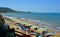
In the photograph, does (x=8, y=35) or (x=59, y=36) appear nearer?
(x=8, y=35)

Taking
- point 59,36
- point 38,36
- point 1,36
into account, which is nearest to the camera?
point 1,36

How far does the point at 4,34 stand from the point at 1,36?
0.02 meters

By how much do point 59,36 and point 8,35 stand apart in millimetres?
6855

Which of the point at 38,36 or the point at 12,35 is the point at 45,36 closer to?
the point at 38,36

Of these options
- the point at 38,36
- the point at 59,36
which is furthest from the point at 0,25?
the point at 59,36

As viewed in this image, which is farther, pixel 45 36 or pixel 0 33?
pixel 45 36

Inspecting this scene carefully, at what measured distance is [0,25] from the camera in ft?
3.29

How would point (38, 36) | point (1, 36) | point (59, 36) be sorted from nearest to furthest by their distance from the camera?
point (1, 36) < point (38, 36) < point (59, 36)

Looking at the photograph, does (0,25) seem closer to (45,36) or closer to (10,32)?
(10,32)

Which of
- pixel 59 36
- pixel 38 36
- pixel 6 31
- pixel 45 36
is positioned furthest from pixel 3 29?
pixel 59 36

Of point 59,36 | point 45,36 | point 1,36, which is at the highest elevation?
point 1,36

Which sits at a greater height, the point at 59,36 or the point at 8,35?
the point at 8,35

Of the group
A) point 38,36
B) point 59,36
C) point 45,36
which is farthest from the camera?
point 59,36

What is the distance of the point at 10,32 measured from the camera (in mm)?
942
